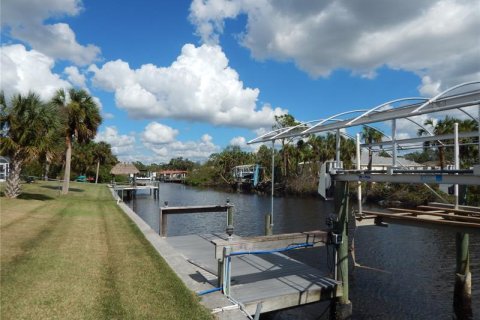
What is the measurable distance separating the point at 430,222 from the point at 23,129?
19.4 metres

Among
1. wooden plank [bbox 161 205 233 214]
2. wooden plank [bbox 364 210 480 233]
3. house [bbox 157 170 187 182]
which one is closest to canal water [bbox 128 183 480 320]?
wooden plank [bbox 364 210 480 233]

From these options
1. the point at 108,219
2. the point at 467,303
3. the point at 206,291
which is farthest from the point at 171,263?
the point at 108,219

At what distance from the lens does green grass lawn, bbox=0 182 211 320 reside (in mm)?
5945

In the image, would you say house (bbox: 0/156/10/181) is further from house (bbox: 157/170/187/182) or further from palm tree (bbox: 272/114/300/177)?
house (bbox: 157/170/187/182)

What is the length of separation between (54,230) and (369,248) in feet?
41.2

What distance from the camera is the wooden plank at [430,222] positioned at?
770 cm

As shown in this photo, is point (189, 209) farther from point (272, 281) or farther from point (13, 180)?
point (13, 180)

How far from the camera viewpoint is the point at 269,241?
25.9ft

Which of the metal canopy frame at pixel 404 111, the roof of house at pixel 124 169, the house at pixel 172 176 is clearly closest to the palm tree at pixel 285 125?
the roof of house at pixel 124 169

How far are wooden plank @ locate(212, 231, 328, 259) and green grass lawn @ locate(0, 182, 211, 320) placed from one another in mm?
1092

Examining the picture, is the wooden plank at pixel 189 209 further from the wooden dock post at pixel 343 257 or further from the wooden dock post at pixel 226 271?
the wooden dock post at pixel 226 271

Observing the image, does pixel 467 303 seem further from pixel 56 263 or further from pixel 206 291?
pixel 56 263

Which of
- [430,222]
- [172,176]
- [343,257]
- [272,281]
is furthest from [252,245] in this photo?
[172,176]

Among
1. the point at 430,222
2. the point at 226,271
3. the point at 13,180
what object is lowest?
the point at 226,271
